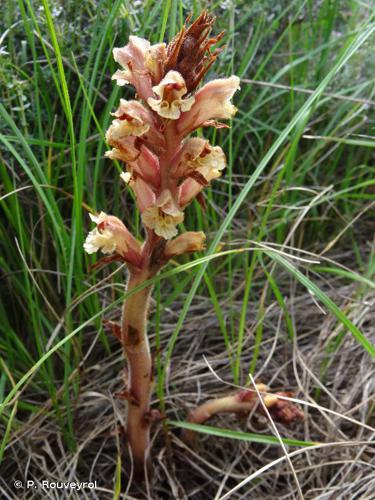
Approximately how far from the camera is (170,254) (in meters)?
1.21

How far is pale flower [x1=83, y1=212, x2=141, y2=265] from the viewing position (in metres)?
1.13

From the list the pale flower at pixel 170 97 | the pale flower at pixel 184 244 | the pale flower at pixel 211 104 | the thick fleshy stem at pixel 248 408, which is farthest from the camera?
the thick fleshy stem at pixel 248 408

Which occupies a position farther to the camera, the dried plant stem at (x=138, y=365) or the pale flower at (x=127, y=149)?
the dried plant stem at (x=138, y=365)

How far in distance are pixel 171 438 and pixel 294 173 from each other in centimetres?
97

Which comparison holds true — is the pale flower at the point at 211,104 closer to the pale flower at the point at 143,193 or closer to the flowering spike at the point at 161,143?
the flowering spike at the point at 161,143

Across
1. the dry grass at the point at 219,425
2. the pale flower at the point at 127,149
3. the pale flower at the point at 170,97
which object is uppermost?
the pale flower at the point at 170,97

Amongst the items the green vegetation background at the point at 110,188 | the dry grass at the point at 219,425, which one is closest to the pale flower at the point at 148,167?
the green vegetation background at the point at 110,188

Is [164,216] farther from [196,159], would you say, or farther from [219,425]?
[219,425]

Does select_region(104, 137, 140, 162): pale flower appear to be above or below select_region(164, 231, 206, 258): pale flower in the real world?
above

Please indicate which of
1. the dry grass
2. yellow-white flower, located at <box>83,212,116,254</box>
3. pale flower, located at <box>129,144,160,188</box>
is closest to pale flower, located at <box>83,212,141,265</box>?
yellow-white flower, located at <box>83,212,116,254</box>

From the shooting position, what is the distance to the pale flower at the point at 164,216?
1.09 metres

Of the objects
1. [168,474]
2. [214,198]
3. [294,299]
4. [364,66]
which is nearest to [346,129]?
[364,66]

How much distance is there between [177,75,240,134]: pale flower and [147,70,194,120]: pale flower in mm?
78

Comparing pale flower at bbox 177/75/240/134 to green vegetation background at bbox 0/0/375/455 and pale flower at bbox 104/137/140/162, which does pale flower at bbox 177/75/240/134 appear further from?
green vegetation background at bbox 0/0/375/455
